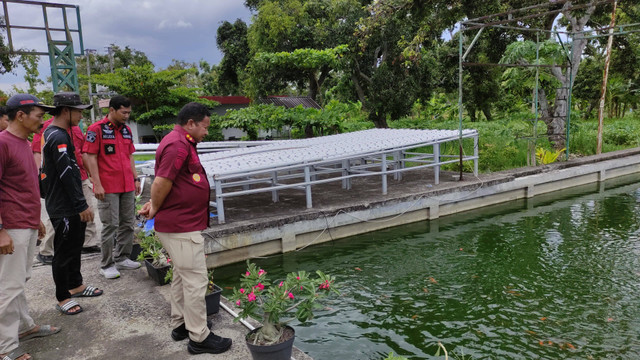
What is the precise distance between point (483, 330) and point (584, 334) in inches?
37.1

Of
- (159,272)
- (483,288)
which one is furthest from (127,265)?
(483,288)

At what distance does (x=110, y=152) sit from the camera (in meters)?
4.65

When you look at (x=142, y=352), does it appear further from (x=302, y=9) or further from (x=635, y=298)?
(x=302, y=9)

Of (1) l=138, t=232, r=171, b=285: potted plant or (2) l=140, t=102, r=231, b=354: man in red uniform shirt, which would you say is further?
(1) l=138, t=232, r=171, b=285: potted plant

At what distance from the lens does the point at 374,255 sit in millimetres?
7008

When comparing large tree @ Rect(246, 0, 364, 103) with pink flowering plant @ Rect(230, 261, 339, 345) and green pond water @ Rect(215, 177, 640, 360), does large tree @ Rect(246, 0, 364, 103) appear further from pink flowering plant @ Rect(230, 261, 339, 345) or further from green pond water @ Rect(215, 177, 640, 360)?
pink flowering plant @ Rect(230, 261, 339, 345)

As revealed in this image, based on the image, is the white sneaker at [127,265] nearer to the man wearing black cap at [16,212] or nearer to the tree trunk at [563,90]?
the man wearing black cap at [16,212]

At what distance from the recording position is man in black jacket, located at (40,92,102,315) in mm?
3789

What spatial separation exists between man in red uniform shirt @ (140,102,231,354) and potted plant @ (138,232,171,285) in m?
1.26

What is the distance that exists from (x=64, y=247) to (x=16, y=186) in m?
0.95

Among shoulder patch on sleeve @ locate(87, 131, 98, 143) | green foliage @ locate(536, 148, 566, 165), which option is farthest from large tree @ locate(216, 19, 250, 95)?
shoulder patch on sleeve @ locate(87, 131, 98, 143)

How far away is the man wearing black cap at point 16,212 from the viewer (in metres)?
3.03

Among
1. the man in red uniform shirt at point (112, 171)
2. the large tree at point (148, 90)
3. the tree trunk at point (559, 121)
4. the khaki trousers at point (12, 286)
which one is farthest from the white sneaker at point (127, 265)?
the large tree at point (148, 90)

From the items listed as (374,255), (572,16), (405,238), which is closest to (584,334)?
(374,255)
